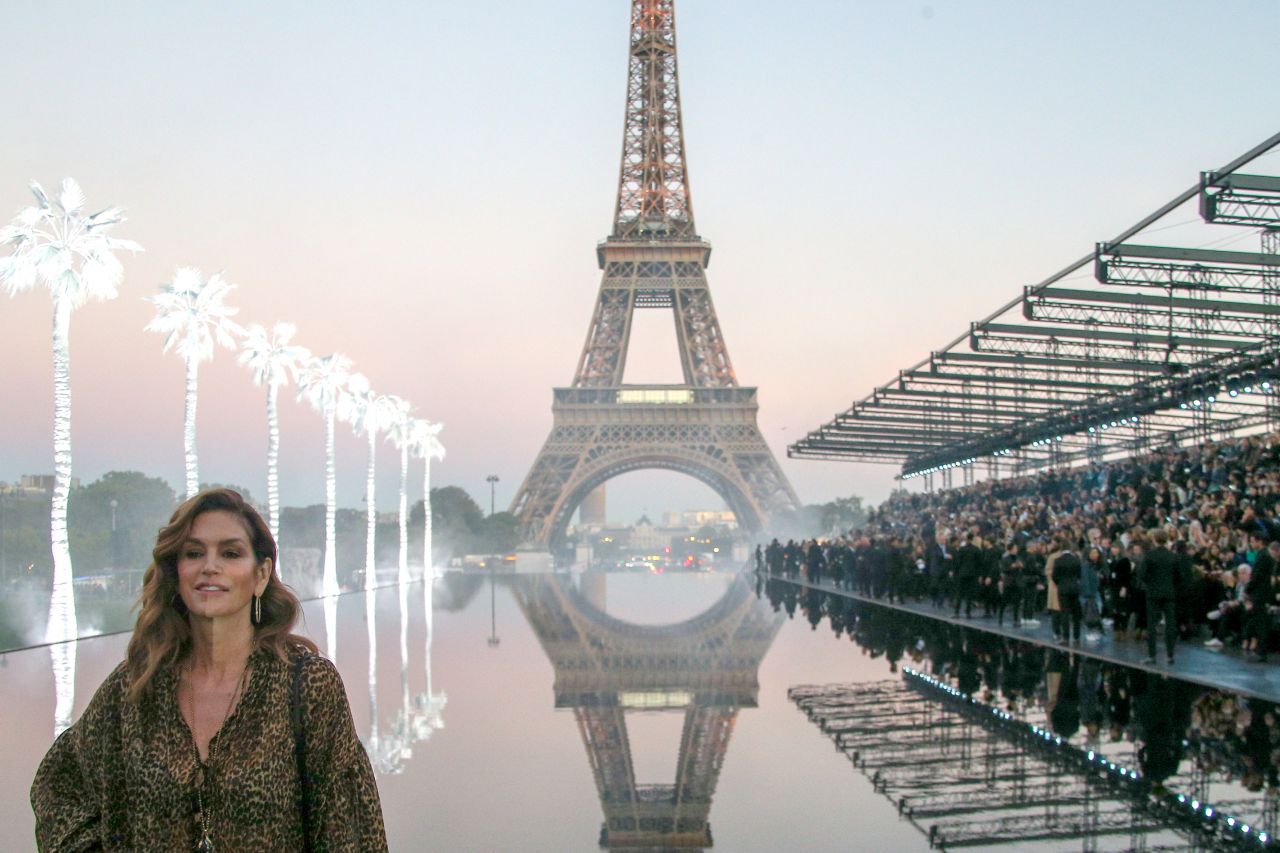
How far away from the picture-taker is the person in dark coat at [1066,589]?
16484mm

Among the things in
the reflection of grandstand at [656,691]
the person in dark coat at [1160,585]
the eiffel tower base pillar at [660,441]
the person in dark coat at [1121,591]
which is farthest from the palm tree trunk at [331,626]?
the eiffel tower base pillar at [660,441]

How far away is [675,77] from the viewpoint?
74.0 metres

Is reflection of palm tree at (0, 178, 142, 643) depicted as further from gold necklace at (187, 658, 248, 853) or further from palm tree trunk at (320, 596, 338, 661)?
gold necklace at (187, 658, 248, 853)

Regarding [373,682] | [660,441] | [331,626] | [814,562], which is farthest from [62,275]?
[660,441]

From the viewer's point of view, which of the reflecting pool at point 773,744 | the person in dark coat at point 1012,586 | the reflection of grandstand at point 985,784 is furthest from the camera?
the person in dark coat at point 1012,586

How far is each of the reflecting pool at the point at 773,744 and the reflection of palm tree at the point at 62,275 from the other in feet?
7.15

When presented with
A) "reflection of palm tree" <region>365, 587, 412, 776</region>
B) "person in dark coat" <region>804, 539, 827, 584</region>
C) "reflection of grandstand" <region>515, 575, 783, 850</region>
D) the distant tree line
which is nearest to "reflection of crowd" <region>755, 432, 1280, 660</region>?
"reflection of grandstand" <region>515, 575, 783, 850</region>

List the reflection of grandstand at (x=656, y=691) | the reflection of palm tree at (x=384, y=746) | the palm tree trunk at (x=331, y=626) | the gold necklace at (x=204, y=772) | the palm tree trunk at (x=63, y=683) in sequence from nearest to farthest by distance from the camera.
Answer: the gold necklace at (x=204, y=772) → the reflection of grandstand at (x=656, y=691) → the reflection of palm tree at (x=384, y=746) → the palm tree trunk at (x=63, y=683) → the palm tree trunk at (x=331, y=626)

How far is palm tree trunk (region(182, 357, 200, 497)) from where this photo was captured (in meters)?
26.8

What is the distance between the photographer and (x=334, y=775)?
3230 mm

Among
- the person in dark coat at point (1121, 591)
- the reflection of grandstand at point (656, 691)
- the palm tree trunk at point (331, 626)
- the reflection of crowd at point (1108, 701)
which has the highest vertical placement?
the person in dark coat at point (1121, 591)

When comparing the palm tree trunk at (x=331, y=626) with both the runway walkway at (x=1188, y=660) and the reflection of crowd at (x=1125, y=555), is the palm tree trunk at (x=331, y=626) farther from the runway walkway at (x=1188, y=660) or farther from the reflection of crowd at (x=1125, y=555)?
the reflection of crowd at (x=1125, y=555)

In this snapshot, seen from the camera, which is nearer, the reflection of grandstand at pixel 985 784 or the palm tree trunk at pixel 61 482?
the reflection of grandstand at pixel 985 784

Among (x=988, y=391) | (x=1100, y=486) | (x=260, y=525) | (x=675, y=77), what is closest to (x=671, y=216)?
(x=675, y=77)
